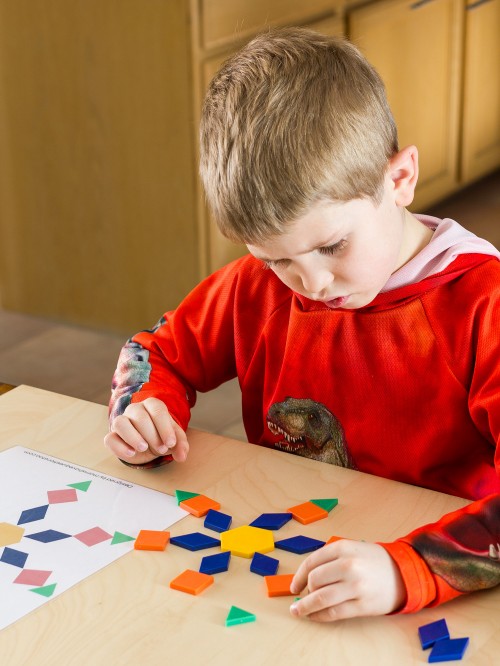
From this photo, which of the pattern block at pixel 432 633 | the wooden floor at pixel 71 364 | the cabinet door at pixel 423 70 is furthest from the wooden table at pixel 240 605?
the cabinet door at pixel 423 70

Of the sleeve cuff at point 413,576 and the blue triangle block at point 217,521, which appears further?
the blue triangle block at point 217,521

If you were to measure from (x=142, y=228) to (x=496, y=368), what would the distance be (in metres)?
2.12

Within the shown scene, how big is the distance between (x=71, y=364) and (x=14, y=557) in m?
2.18

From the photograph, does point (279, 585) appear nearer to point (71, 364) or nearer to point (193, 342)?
point (193, 342)

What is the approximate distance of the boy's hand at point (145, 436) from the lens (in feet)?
3.59

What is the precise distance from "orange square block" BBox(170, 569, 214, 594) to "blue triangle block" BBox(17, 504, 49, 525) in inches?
7.0

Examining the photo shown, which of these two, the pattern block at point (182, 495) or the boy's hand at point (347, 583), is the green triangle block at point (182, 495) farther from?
the boy's hand at point (347, 583)

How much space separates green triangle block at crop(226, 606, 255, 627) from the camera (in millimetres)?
823

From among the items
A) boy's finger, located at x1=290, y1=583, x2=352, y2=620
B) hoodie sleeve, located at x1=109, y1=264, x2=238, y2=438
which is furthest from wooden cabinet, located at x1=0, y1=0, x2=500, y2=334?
boy's finger, located at x1=290, y1=583, x2=352, y2=620

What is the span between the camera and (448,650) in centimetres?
78

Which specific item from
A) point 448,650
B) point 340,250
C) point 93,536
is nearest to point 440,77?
point 340,250

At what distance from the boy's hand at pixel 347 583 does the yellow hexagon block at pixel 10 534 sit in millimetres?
273

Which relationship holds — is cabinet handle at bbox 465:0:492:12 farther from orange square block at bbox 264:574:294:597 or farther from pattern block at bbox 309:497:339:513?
orange square block at bbox 264:574:294:597

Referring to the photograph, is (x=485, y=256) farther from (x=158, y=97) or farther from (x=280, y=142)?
(x=158, y=97)
